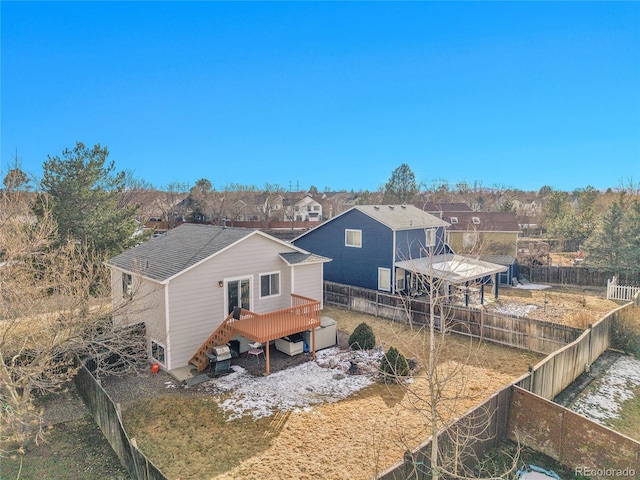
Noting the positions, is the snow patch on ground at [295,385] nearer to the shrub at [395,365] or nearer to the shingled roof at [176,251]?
the shrub at [395,365]

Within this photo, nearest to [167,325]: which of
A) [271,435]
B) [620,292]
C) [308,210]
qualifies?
[271,435]

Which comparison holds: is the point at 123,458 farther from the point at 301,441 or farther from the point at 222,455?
the point at 301,441

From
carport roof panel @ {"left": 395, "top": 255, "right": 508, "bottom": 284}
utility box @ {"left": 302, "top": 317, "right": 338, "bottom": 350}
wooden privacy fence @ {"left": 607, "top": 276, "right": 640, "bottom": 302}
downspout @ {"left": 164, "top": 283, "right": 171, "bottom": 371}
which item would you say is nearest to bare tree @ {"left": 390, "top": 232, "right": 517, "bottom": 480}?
carport roof panel @ {"left": 395, "top": 255, "right": 508, "bottom": 284}

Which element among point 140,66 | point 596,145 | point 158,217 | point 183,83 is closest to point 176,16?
point 140,66

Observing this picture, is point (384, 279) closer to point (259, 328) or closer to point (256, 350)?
point (256, 350)

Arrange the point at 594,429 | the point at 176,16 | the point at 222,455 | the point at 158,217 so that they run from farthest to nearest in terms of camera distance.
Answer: the point at 158,217 < the point at 176,16 < the point at 222,455 < the point at 594,429
